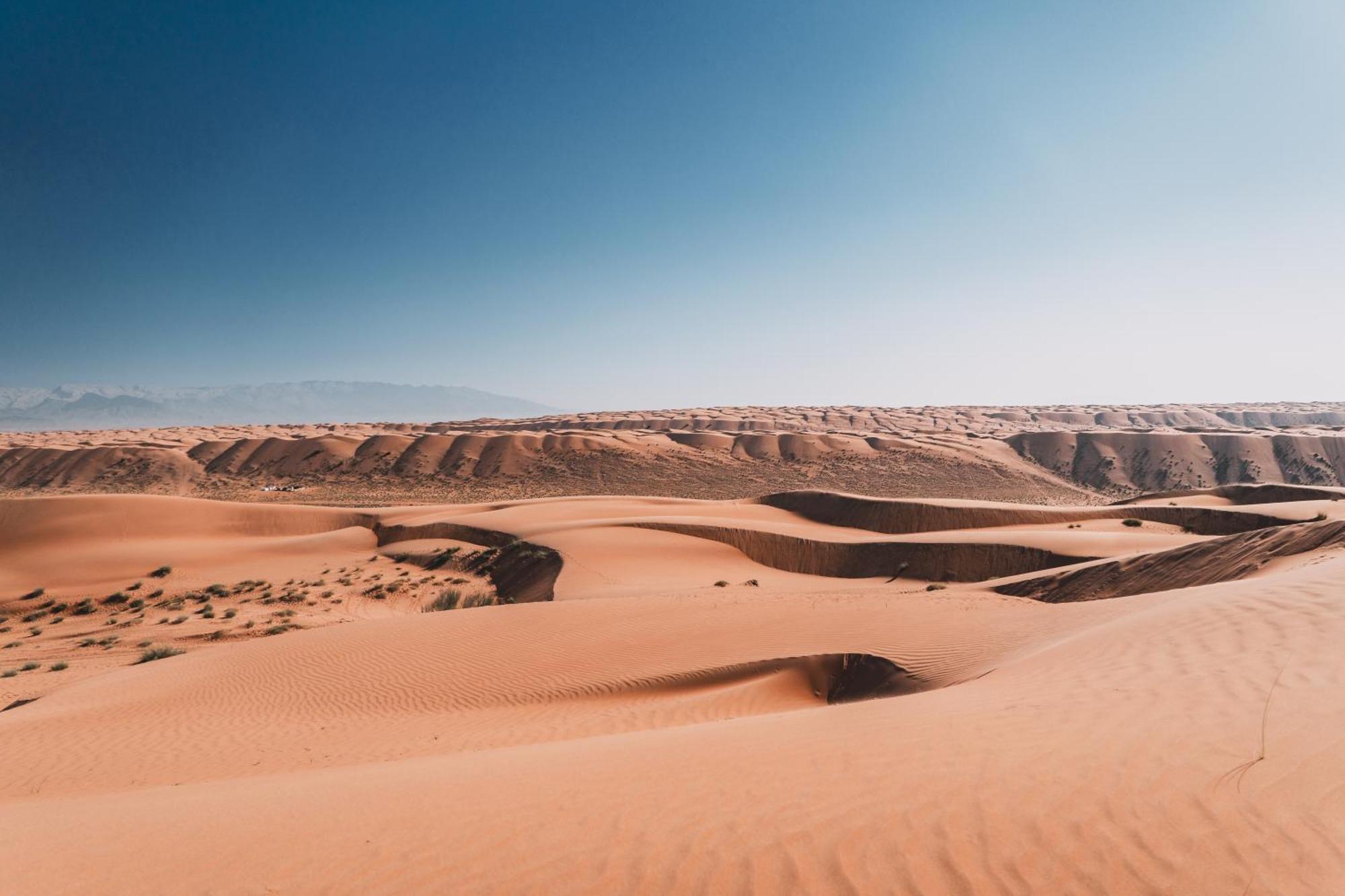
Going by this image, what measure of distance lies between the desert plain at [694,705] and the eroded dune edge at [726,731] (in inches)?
1.4

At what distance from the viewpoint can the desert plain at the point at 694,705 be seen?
3402 mm

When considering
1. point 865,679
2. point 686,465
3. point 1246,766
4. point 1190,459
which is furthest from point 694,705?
point 1190,459

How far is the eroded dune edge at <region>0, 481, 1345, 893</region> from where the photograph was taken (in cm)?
333

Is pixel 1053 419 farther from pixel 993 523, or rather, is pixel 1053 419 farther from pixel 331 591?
pixel 331 591

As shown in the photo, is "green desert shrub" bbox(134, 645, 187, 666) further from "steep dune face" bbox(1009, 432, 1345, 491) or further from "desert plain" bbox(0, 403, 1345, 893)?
"steep dune face" bbox(1009, 432, 1345, 491)

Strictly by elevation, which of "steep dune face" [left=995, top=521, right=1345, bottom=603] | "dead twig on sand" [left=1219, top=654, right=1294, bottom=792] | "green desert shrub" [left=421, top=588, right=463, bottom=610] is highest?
"dead twig on sand" [left=1219, top=654, right=1294, bottom=792]

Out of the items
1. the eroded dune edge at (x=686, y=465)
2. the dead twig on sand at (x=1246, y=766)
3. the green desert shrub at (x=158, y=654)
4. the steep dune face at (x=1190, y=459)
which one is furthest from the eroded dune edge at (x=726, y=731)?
the steep dune face at (x=1190, y=459)

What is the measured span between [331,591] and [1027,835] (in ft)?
76.9

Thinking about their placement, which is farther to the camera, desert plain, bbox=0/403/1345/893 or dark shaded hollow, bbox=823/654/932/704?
dark shaded hollow, bbox=823/654/932/704

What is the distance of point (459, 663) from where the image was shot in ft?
39.3

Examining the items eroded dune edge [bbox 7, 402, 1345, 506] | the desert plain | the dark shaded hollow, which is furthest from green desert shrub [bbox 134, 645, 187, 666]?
eroded dune edge [bbox 7, 402, 1345, 506]

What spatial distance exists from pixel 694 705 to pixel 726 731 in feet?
9.09

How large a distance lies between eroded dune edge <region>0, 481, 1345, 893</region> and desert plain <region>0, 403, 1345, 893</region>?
35 millimetres

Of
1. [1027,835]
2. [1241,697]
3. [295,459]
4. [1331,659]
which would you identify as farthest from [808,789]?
[295,459]
